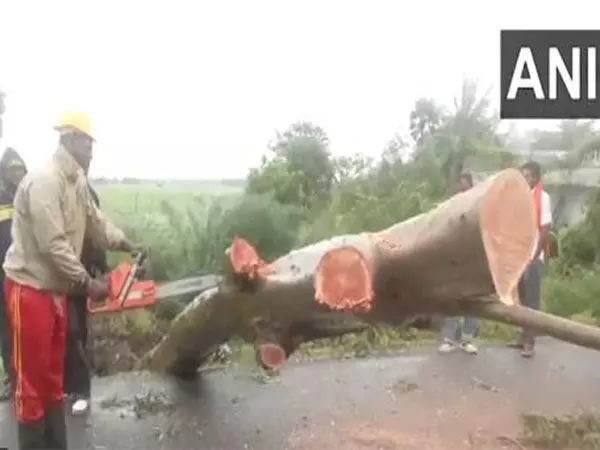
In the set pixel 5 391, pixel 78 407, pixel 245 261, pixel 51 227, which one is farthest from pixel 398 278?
pixel 5 391

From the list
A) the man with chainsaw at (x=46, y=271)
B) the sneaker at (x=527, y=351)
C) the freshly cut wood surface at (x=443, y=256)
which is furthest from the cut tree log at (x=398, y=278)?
the sneaker at (x=527, y=351)

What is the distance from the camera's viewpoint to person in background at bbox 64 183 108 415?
2.62 m

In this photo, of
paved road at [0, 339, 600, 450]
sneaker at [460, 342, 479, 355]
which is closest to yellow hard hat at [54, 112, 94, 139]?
paved road at [0, 339, 600, 450]

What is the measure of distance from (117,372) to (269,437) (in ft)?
1.56

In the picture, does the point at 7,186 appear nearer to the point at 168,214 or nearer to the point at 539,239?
the point at 168,214

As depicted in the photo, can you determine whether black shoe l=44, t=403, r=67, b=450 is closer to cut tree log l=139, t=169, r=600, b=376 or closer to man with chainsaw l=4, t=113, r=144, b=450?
man with chainsaw l=4, t=113, r=144, b=450

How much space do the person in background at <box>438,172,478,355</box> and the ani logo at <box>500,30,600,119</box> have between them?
0.20m

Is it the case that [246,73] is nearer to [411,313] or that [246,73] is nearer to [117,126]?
[117,126]

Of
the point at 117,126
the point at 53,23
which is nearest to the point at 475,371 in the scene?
the point at 117,126

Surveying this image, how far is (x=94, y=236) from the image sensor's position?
2535mm

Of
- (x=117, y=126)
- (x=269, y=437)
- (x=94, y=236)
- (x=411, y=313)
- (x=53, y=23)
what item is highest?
(x=53, y=23)

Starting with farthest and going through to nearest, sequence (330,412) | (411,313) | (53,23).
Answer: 1. (330,412)
2. (53,23)
3. (411,313)

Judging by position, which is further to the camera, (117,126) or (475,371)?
(475,371)

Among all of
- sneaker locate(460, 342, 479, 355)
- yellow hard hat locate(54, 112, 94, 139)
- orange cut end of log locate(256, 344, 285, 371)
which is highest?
yellow hard hat locate(54, 112, 94, 139)
